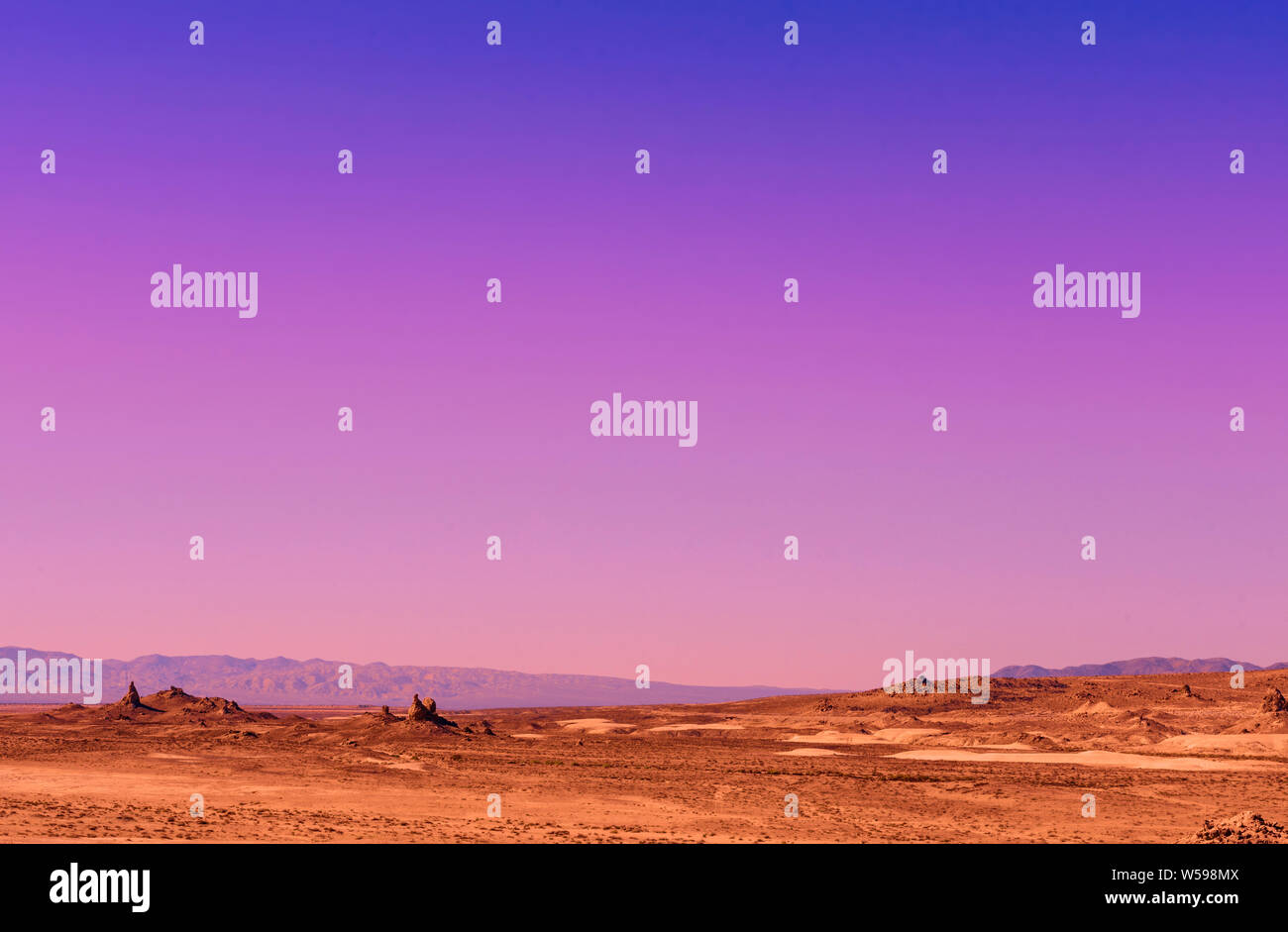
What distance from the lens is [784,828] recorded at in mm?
32062

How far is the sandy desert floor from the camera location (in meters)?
31.5

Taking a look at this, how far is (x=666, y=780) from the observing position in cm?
4647

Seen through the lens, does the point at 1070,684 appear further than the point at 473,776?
Yes

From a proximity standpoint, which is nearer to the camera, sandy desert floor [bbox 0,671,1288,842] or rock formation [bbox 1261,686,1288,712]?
sandy desert floor [bbox 0,671,1288,842]

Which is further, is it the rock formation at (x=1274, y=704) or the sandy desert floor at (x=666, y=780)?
the rock formation at (x=1274, y=704)

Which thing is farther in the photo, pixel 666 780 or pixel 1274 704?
pixel 1274 704

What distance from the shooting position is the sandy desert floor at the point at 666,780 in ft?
103

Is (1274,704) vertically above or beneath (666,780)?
beneath

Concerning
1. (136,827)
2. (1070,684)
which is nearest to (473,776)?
(136,827)
